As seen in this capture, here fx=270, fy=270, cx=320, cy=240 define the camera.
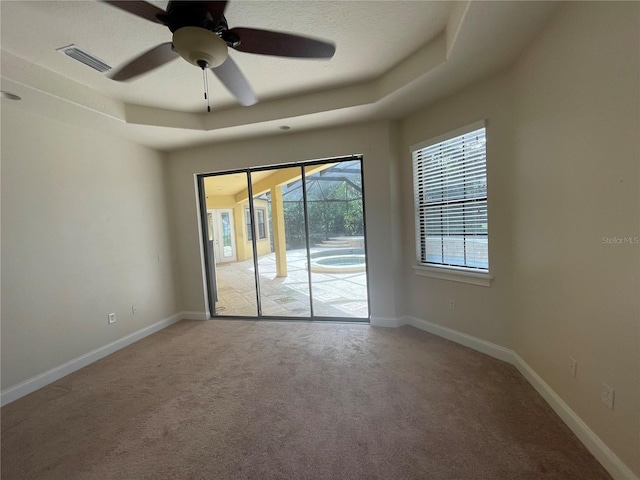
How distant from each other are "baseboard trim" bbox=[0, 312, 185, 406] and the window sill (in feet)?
12.0

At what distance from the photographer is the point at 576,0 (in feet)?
4.99

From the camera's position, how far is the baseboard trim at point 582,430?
1.37m

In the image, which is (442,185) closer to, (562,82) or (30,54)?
(562,82)

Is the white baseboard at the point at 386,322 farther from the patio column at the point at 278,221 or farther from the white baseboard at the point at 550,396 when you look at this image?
the patio column at the point at 278,221

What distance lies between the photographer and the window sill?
2.63m

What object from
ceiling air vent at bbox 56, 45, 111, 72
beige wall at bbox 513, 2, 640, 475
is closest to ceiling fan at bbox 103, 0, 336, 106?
ceiling air vent at bbox 56, 45, 111, 72

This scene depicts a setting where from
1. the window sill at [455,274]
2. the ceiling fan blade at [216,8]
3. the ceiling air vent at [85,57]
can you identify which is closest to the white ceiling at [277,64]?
the ceiling air vent at [85,57]

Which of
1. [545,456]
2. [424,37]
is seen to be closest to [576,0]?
[424,37]

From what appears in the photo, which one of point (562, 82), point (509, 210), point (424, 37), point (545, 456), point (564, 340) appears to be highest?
point (424, 37)

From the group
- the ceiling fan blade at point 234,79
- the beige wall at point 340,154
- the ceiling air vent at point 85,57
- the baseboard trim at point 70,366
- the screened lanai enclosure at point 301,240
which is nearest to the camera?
the ceiling fan blade at point 234,79

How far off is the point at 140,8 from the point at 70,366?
331cm

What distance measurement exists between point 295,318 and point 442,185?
265cm

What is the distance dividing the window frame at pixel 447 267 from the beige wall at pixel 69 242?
3620 mm

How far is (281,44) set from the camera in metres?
1.52
